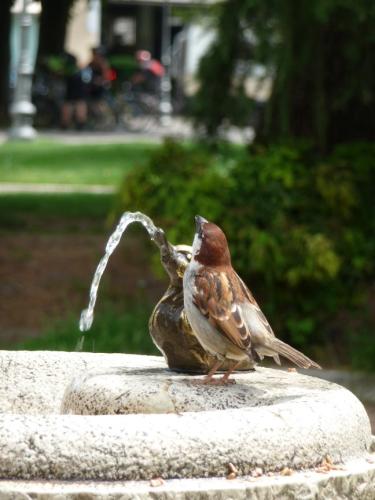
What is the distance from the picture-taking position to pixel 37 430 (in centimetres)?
318

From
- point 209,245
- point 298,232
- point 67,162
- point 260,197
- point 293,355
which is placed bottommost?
point 67,162

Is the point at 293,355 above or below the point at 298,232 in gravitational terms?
above

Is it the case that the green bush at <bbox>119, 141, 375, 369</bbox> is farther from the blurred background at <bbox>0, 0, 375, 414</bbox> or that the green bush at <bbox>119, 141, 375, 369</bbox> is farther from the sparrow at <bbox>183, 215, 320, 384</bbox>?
the sparrow at <bbox>183, 215, 320, 384</bbox>

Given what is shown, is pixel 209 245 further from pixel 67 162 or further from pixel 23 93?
pixel 23 93

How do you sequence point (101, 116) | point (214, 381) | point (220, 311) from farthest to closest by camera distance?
1. point (101, 116)
2. point (214, 381)
3. point (220, 311)

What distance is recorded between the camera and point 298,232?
28.8 feet

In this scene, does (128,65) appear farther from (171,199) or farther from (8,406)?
(8,406)

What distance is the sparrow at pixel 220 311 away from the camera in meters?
3.83

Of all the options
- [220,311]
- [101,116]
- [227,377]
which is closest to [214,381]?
[227,377]

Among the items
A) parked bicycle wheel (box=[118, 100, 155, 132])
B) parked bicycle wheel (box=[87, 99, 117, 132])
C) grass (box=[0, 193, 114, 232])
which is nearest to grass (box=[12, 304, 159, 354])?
grass (box=[0, 193, 114, 232])

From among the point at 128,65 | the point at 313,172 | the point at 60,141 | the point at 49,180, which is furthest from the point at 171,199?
the point at 128,65

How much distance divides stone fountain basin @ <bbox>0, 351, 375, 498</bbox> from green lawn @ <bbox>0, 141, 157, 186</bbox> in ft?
41.9

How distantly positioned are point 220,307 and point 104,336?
5075 millimetres

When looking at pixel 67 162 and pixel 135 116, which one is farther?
pixel 135 116
